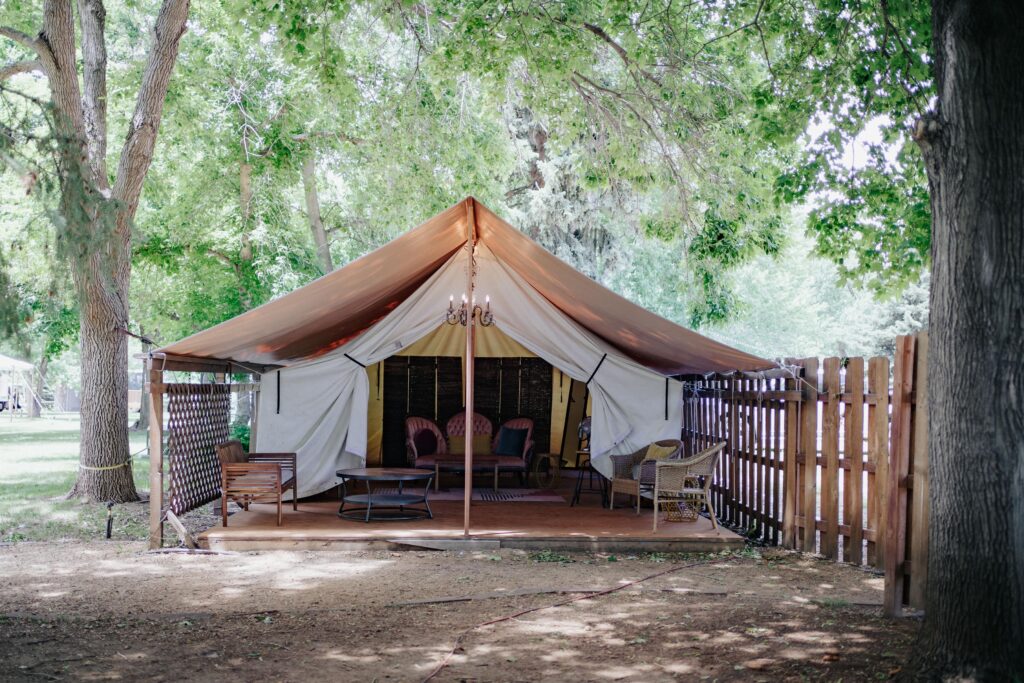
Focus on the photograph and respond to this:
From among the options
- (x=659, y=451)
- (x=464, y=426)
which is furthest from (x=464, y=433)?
(x=659, y=451)

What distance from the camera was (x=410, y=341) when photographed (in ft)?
28.5

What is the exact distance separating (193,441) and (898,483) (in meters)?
5.42

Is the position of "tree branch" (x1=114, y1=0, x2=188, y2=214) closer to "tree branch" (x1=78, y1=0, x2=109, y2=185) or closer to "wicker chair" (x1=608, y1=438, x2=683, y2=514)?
"tree branch" (x1=78, y1=0, x2=109, y2=185)

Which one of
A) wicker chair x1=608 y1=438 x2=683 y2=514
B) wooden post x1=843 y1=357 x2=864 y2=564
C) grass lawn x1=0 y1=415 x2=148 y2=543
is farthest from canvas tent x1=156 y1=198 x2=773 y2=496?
wooden post x1=843 y1=357 x2=864 y2=564

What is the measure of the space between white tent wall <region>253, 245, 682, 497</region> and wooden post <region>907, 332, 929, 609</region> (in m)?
3.95

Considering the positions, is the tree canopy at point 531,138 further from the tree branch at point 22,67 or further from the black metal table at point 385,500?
the black metal table at point 385,500

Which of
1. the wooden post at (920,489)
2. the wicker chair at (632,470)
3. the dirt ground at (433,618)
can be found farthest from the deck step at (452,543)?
the wooden post at (920,489)

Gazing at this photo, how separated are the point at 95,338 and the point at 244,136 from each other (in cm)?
400

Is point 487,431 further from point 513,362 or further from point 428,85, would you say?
point 428,85

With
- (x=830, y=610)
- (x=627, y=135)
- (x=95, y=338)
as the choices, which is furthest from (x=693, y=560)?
(x=95, y=338)

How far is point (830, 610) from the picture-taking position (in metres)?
4.76

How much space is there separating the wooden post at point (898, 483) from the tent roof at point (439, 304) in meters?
2.14

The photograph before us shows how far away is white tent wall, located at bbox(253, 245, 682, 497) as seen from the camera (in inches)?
329

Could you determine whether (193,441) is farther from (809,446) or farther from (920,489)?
(920,489)
